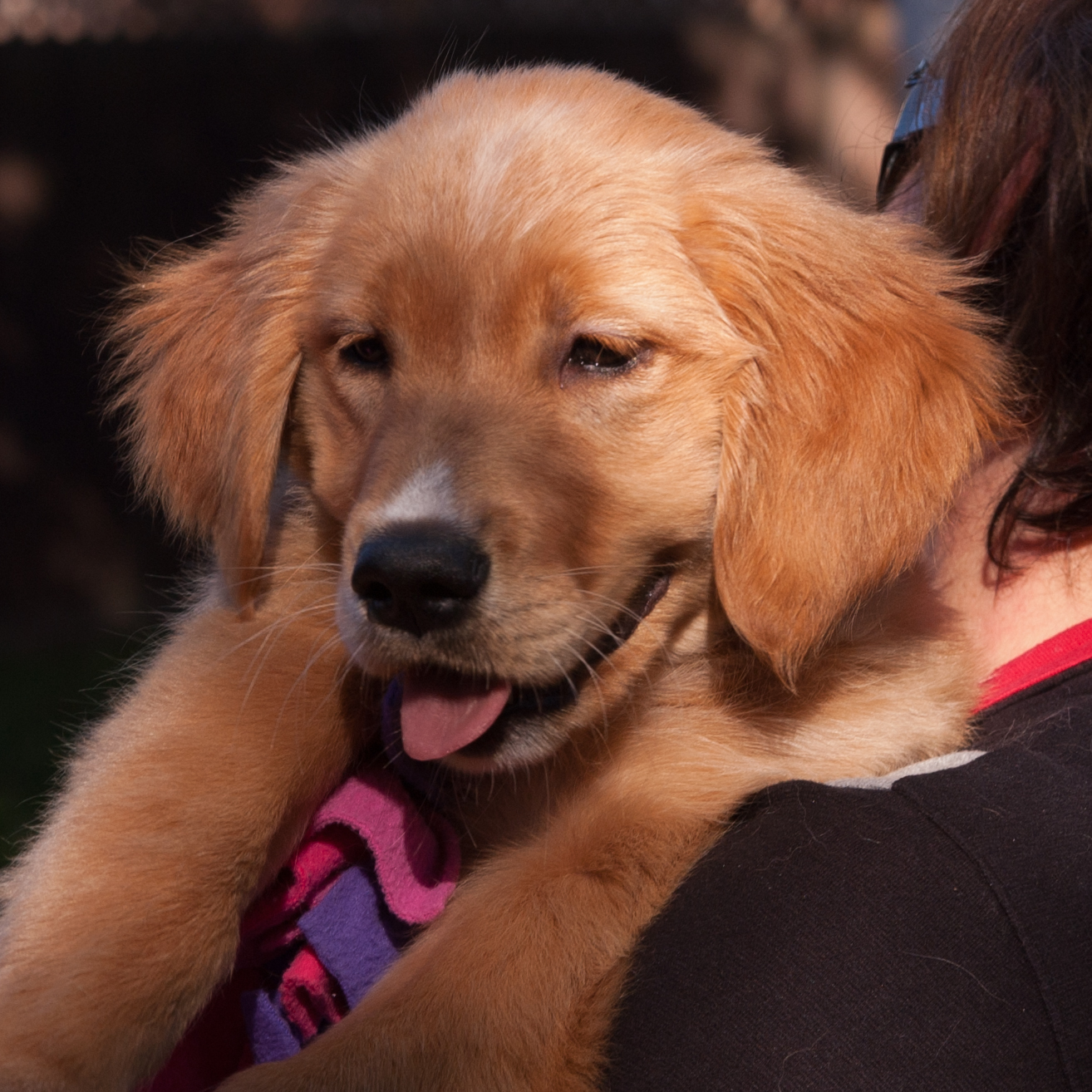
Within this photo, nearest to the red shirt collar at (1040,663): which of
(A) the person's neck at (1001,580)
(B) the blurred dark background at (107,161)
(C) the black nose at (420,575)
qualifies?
(A) the person's neck at (1001,580)

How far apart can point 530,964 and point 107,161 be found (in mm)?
7327

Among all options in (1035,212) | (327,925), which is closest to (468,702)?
(327,925)

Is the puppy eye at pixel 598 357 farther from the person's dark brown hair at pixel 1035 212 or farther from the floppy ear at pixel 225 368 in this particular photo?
the person's dark brown hair at pixel 1035 212

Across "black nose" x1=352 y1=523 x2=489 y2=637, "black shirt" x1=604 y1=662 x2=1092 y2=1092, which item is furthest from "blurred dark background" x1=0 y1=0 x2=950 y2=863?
"black shirt" x1=604 y1=662 x2=1092 y2=1092

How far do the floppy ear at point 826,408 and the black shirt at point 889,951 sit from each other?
0.37 meters

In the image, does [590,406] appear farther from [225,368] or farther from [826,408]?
[225,368]

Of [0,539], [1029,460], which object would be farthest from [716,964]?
[0,539]

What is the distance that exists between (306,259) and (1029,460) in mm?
1392

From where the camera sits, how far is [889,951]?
152cm

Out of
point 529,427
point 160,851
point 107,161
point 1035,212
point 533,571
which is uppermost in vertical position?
point 1035,212

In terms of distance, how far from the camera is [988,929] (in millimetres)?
1523

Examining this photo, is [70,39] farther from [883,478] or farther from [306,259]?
[883,478]

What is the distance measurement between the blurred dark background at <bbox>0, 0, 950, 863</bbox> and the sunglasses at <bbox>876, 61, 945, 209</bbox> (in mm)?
5071

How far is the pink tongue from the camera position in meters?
1.98
